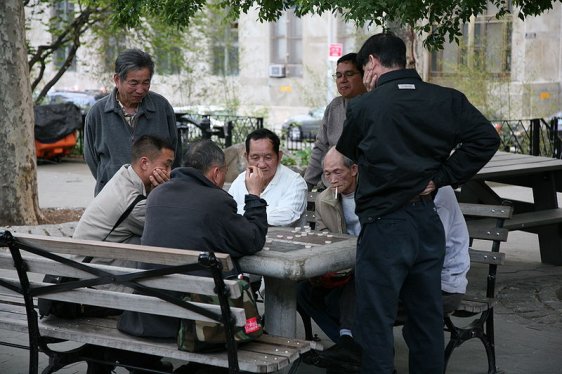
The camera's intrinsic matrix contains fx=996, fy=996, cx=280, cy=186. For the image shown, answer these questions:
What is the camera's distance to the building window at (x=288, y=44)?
39.4 metres

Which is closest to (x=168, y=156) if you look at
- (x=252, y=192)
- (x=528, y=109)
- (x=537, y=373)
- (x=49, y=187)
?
(x=252, y=192)

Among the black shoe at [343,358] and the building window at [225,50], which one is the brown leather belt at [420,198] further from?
the building window at [225,50]

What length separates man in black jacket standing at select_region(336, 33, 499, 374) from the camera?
15.8 feet

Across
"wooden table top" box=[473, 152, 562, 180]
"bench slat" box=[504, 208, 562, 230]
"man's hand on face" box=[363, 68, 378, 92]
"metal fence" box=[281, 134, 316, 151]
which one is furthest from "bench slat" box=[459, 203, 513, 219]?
"metal fence" box=[281, 134, 316, 151]

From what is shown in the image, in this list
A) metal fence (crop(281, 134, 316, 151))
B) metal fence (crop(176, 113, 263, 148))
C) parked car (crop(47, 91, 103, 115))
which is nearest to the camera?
metal fence (crop(176, 113, 263, 148))

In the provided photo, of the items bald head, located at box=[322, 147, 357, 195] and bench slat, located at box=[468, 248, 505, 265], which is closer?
bald head, located at box=[322, 147, 357, 195]

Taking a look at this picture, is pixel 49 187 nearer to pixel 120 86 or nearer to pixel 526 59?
pixel 120 86

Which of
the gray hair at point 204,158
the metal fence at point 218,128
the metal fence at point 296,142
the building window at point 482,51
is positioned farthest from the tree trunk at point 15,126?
the building window at point 482,51

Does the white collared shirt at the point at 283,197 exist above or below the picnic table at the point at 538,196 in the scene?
above

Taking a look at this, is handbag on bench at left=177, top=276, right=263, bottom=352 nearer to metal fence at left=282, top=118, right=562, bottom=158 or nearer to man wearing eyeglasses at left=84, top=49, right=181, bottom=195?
man wearing eyeglasses at left=84, top=49, right=181, bottom=195

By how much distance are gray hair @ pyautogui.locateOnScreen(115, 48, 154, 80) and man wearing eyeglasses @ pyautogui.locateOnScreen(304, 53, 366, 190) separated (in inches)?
53.9

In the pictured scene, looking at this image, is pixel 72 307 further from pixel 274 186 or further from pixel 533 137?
pixel 533 137

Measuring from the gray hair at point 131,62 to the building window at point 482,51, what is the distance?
1349 cm

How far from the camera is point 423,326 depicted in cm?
500
